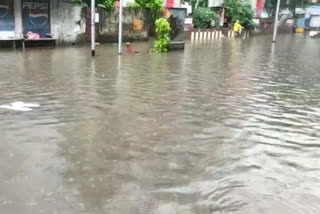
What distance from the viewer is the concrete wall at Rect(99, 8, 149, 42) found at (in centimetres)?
2720

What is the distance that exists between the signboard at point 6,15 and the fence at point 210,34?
15.7 metres

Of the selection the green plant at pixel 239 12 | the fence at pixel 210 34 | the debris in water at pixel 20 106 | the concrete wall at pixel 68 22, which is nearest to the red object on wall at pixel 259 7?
the green plant at pixel 239 12

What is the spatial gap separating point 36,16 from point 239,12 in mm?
24014

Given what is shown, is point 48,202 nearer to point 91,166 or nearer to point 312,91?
point 91,166

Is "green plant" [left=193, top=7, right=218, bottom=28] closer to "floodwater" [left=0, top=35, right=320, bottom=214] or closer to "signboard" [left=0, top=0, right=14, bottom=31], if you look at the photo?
"signboard" [left=0, top=0, right=14, bottom=31]

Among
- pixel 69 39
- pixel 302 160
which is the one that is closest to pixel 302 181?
pixel 302 160

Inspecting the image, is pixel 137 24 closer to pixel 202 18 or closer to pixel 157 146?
pixel 202 18

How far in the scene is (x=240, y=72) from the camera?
1562 centimetres

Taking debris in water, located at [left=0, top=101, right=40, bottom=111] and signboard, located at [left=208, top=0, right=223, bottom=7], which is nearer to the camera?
debris in water, located at [left=0, top=101, right=40, bottom=111]

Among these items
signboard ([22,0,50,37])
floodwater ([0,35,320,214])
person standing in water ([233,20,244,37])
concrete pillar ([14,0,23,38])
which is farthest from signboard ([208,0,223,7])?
floodwater ([0,35,320,214])

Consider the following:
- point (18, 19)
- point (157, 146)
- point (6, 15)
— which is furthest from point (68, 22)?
point (157, 146)

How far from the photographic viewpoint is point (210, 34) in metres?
36.7

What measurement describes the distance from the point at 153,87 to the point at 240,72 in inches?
194

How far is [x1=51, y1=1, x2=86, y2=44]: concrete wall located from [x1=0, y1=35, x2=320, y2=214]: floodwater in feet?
34.6
